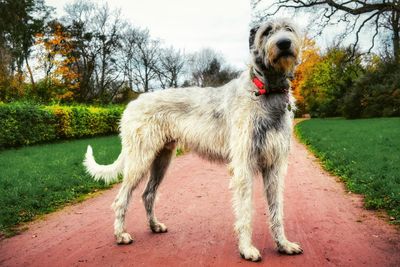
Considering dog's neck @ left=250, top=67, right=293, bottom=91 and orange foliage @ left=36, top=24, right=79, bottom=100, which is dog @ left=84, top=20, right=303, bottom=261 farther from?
orange foliage @ left=36, top=24, right=79, bottom=100

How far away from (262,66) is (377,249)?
230 cm

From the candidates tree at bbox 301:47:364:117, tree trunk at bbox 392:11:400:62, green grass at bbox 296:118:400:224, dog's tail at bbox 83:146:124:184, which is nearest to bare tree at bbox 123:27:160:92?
tree at bbox 301:47:364:117

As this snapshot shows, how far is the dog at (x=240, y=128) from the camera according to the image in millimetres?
3775

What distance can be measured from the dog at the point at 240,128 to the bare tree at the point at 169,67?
142ft

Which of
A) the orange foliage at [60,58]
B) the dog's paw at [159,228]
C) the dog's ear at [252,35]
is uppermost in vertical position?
the orange foliage at [60,58]

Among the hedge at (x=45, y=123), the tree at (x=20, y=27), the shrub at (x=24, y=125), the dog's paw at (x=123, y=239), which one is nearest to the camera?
the dog's paw at (x=123, y=239)

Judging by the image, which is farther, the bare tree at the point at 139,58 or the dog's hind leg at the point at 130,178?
the bare tree at the point at 139,58

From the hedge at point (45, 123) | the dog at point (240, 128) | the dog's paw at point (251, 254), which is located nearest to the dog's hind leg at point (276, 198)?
the dog at point (240, 128)

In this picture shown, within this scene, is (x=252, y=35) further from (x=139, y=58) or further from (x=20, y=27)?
(x=139, y=58)

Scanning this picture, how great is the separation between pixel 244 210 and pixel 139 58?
43970 millimetres

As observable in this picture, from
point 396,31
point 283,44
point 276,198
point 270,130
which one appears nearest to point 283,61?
point 283,44

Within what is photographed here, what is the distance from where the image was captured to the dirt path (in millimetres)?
3859

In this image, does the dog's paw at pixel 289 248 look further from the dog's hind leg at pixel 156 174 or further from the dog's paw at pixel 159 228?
the dog's hind leg at pixel 156 174

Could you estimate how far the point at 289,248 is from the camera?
12.9 ft
